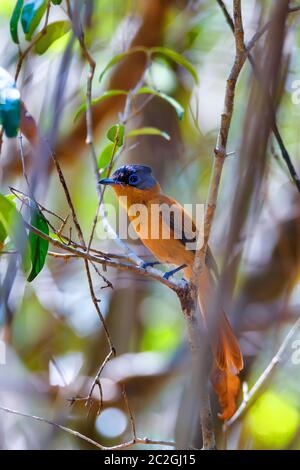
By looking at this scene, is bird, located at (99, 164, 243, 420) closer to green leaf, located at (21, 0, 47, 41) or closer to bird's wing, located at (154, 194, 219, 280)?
bird's wing, located at (154, 194, 219, 280)

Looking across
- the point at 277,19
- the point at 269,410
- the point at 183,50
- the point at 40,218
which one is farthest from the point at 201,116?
the point at 277,19

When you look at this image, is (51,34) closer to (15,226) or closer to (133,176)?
(133,176)

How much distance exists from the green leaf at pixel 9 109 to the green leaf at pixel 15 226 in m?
0.26

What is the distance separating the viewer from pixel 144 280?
13.4 ft

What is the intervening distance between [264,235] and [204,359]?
3183mm

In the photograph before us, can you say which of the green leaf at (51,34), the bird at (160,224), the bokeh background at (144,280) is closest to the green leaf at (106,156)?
the bird at (160,224)

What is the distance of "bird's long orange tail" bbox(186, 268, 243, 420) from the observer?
2.47 meters

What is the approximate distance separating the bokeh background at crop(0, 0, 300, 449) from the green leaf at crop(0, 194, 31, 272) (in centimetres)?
177

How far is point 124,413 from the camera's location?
12.7ft

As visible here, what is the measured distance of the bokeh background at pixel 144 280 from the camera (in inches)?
150

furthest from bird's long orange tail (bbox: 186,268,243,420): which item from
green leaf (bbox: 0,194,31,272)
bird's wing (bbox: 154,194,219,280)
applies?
green leaf (bbox: 0,194,31,272)

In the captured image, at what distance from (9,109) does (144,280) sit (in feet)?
8.19

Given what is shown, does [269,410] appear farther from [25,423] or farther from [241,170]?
[241,170]

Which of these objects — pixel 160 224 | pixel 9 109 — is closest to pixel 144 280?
pixel 160 224
